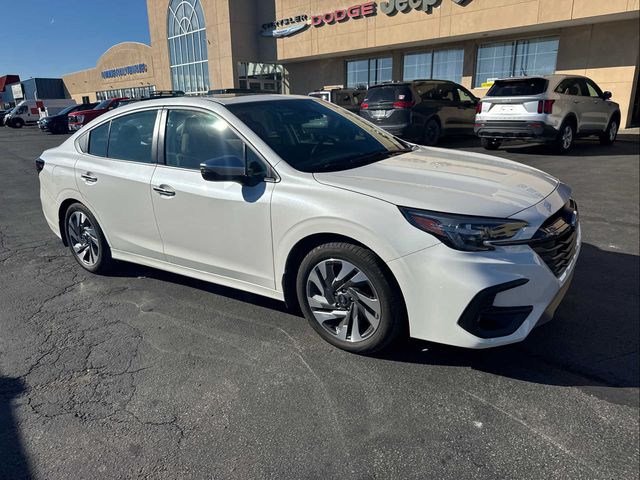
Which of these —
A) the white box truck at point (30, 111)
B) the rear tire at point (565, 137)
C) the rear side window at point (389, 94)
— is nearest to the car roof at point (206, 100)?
the rear tire at point (565, 137)

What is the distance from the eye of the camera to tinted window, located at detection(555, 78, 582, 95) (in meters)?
10.8

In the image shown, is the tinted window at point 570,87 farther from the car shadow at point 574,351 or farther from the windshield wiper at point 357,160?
the windshield wiper at point 357,160

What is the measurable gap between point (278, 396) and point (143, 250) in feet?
6.67

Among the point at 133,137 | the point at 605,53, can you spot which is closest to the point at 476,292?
the point at 133,137

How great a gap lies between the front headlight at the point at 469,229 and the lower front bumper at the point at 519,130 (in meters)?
9.09

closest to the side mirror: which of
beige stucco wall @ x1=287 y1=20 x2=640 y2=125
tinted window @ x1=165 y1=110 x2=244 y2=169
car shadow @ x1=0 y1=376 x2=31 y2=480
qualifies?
tinted window @ x1=165 y1=110 x2=244 y2=169

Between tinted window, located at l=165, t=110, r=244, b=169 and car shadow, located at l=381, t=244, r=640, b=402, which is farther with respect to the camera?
tinted window, located at l=165, t=110, r=244, b=169

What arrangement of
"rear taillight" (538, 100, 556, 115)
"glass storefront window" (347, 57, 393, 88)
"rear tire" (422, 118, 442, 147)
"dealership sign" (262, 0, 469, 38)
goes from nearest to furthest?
"rear taillight" (538, 100, 556, 115) < "rear tire" (422, 118, 442, 147) < "dealership sign" (262, 0, 469, 38) < "glass storefront window" (347, 57, 393, 88)

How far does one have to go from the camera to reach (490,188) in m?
2.90

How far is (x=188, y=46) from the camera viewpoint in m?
34.7

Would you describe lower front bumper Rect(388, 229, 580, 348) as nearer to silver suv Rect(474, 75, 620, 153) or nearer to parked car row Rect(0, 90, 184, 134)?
silver suv Rect(474, 75, 620, 153)

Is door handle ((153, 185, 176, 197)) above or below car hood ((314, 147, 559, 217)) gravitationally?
below

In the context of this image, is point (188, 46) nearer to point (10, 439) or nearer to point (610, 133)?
point (610, 133)

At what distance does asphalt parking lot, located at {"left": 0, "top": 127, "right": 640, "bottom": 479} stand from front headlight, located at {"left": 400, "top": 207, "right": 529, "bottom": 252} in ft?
2.80
